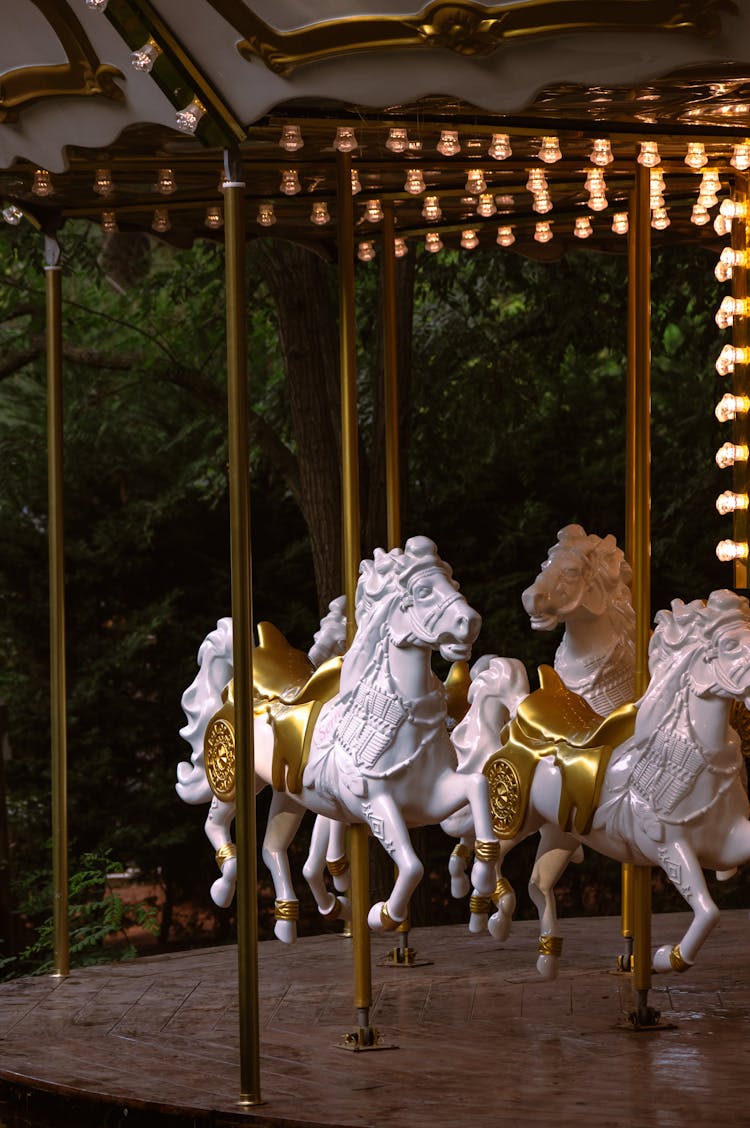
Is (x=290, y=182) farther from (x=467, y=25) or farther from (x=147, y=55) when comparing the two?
(x=467, y=25)

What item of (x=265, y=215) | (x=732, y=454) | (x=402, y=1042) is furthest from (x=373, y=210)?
(x=402, y=1042)

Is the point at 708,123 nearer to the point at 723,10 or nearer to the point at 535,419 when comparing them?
the point at 723,10

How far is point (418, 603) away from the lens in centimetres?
525

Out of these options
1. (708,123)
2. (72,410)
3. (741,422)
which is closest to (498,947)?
(741,422)

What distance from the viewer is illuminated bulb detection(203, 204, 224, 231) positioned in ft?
22.1

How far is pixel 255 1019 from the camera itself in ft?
15.6

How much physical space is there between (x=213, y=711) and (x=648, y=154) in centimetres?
262

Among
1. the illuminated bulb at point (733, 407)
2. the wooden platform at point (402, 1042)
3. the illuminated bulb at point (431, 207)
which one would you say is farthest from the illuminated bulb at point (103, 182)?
the wooden platform at point (402, 1042)

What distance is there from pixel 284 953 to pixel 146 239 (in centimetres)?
642

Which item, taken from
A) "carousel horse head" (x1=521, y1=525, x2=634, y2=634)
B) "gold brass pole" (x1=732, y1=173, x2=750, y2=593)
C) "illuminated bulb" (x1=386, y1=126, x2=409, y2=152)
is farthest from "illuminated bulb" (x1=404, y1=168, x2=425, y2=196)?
"carousel horse head" (x1=521, y1=525, x2=634, y2=634)

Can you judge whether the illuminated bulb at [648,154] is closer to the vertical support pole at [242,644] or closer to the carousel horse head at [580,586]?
the carousel horse head at [580,586]

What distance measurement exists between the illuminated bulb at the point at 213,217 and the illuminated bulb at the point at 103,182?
41 cm

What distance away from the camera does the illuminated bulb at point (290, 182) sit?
242 inches

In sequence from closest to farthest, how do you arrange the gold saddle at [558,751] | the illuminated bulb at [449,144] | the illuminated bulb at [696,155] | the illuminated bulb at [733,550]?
the illuminated bulb at [449,144] → the gold saddle at [558,751] → the illuminated bulb at [696,155] → the illuminated bulb at [733,550]
